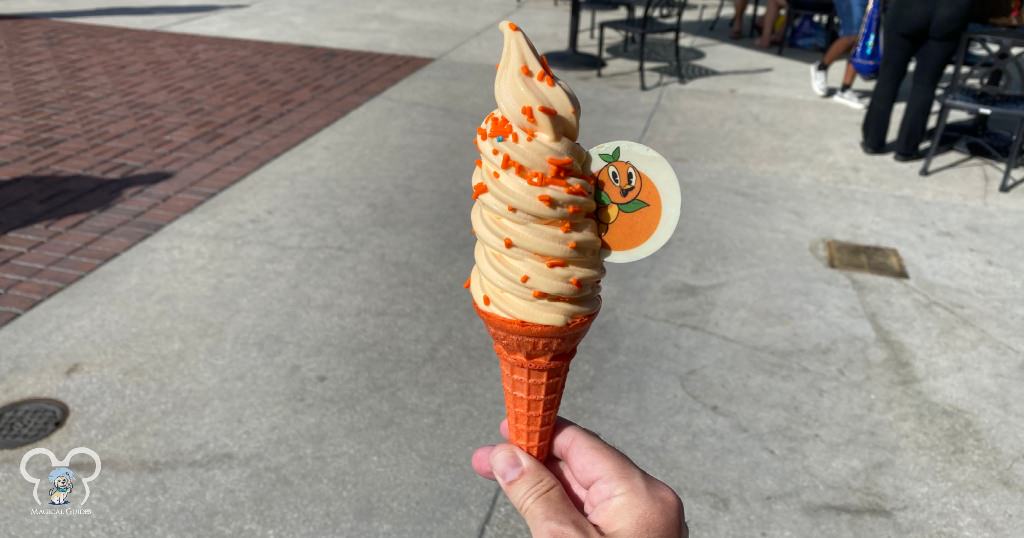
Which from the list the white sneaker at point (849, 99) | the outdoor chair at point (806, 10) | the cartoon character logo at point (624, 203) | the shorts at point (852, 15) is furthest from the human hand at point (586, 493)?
the outdoor chair at point (806, 10)

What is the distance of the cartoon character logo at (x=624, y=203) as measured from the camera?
165cm

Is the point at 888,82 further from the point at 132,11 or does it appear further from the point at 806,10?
the point at 132,11

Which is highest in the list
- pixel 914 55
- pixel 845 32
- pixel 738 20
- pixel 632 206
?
pixel 632 206

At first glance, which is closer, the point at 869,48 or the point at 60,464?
the point at 60,464

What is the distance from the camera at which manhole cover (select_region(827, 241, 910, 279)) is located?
462 cm

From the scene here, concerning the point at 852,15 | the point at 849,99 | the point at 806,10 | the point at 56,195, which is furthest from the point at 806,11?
the point at 56,195

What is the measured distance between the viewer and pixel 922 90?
616 centimetres

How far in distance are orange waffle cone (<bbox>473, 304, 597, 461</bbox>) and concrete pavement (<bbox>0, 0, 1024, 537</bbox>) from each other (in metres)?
1.06

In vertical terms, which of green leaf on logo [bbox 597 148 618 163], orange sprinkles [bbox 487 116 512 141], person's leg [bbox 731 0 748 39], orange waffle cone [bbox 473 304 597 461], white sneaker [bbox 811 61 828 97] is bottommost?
white sneaker [bbox 811 61 828 97]

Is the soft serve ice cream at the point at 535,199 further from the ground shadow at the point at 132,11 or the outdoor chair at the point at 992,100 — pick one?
the ground shadow at the point at 132,11

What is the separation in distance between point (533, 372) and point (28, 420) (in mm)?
2537

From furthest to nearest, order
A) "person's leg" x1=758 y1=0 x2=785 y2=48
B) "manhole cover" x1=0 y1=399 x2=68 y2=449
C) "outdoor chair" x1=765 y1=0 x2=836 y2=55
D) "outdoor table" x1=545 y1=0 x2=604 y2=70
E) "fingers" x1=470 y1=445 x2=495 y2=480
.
Answer: "person's leg" x1=758 y1=0 x2=785 y2=48
"outdoor chair" x1=765 y1=0 x2=836 y2=55
"outdoor table" x1=545 y1=0 x2=604 y2=70
"manhole cover" x1=0 y1=399 x2=68 y2=449
"fingers" x1=470 y1=445 x2=495 y2=480

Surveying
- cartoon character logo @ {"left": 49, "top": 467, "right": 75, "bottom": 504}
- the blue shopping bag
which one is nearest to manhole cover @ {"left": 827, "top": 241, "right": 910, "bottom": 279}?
the blue shopping bag

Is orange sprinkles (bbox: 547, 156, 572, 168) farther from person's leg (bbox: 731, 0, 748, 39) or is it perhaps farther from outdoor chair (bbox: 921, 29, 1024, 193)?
person's leg (bbox: 731, 0, 748, 39)
